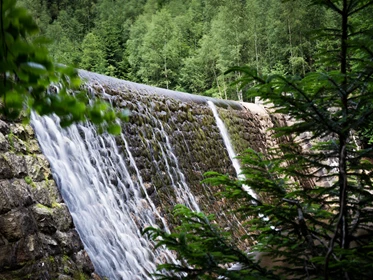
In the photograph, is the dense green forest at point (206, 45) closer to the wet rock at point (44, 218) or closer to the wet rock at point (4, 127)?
the wet rock at point (4, 127)

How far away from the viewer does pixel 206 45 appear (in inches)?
895

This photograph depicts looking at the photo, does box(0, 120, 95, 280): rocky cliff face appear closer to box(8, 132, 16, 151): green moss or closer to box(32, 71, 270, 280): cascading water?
box(8, 132, 16, 151): green moss

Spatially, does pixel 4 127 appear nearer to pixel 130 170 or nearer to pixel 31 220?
pixel 31 220

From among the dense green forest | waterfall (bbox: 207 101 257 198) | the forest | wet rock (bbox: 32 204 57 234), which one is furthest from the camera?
the dense green forest

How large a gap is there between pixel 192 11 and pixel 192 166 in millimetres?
29039

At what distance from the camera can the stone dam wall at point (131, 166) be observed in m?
2.33

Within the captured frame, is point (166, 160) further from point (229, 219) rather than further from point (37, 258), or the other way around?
point (37, 258)

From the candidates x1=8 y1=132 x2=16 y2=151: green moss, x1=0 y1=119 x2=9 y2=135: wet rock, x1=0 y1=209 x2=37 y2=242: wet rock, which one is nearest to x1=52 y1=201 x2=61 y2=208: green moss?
x1=0 y1=209 x2=37 y2=242: wet rock

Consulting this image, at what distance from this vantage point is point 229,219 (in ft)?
18.9

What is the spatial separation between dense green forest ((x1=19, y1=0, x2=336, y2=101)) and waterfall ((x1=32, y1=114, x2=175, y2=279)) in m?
11.9

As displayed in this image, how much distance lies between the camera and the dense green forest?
789 inches

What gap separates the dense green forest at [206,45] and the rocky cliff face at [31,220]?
1276 cm

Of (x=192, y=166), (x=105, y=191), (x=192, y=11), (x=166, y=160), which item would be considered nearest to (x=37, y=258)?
(x=105, y=191)

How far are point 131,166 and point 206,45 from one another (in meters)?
19.4
